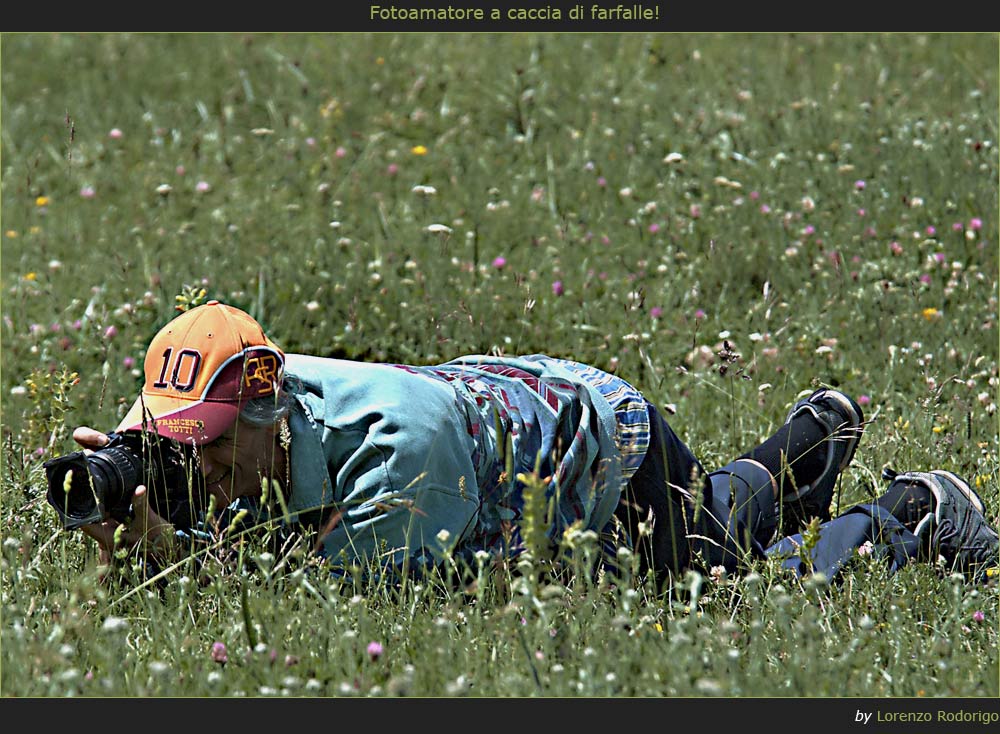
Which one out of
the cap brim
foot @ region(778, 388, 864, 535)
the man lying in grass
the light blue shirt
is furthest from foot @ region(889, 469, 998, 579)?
the cap brim

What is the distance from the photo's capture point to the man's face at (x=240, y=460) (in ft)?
9.27

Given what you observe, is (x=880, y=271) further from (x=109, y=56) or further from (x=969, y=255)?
(x=109, y=56)

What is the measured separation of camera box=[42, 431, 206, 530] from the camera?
279 cm

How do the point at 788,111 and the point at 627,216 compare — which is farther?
the point at 788,111

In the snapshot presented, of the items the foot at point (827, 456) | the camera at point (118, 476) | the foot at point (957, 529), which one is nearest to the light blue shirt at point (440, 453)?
the camera at point (118, 476)

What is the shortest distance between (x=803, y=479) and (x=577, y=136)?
340 cm

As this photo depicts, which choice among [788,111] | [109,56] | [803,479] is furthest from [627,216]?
[109,56]

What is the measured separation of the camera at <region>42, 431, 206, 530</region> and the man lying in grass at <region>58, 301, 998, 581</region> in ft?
0.11

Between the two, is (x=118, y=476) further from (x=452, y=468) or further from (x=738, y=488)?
(x=738, y=488)

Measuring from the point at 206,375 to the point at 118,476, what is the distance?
0.32m

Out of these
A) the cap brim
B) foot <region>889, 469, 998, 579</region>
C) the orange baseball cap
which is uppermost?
the orange baseball cap

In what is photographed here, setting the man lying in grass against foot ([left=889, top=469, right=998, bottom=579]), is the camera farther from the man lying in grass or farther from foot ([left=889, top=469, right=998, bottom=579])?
foot ([left=889, top=469, right=998, bottom=579])

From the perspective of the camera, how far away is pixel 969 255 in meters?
5.36

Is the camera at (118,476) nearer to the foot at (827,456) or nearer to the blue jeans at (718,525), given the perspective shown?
the blue jeans at (718,525)
